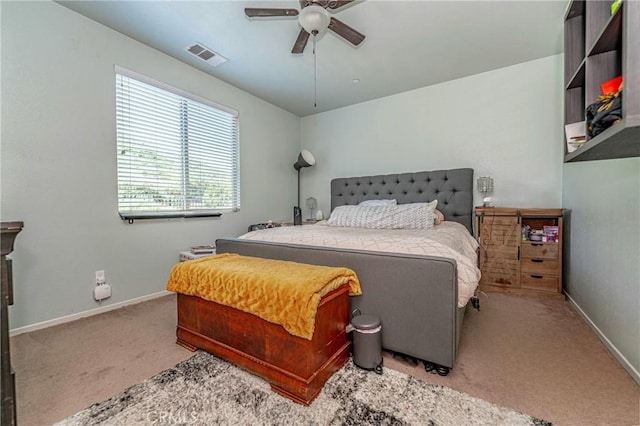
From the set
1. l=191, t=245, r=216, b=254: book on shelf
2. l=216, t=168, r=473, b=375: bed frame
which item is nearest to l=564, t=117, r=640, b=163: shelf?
l=216, t=168, r=473, b=375: bed frame

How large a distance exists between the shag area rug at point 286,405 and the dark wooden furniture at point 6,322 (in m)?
0.36

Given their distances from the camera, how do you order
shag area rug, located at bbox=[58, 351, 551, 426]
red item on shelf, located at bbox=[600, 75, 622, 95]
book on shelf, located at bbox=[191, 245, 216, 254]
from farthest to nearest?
1. book on shelf, located at bbox=[191, 245, 216, 254]
2. shag area rug, located at bbox=[58, 351, 551, 426]
3. red item on shelf, located at bbox=[600, 75, 622, 95]

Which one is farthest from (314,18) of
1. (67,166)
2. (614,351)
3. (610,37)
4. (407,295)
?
(614,351)

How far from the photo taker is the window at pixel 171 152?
255 cm

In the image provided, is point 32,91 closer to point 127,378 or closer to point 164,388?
point 127,378

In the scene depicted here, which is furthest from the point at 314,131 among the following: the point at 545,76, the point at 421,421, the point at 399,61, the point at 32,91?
the point at 421,421

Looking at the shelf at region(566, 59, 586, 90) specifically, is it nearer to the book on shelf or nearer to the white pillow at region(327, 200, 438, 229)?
the white pillow at region(327, 200, 438, 229)

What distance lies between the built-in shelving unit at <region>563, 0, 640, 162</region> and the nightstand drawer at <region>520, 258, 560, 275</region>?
5.95 ft

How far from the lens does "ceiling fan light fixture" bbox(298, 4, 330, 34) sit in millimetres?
1769

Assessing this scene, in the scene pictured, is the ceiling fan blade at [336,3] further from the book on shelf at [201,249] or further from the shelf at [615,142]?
the book on shelf at [201,249]

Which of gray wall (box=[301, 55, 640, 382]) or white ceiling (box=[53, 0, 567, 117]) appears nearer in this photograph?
gray wall (box=[301, 55, 640, 382])

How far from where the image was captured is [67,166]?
2199 millimetres

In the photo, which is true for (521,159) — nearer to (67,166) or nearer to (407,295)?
(407,295)

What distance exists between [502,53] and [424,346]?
3.04m
